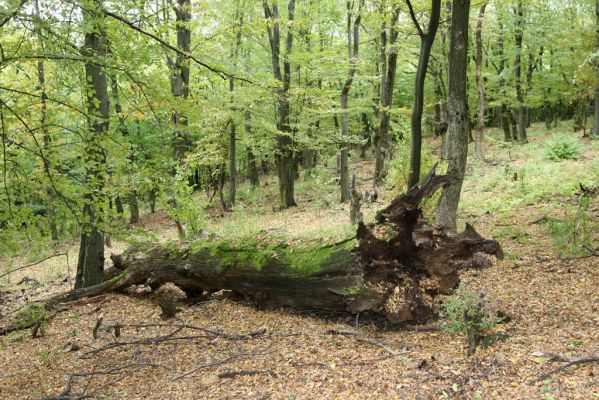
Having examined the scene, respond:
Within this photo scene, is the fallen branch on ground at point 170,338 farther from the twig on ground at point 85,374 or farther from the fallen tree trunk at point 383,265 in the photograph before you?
the fallen tree trunk at point 383,265

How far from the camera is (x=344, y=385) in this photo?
12.8ft

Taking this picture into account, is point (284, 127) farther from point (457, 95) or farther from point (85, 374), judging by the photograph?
point (85, 374)

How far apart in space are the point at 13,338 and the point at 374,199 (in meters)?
11.3

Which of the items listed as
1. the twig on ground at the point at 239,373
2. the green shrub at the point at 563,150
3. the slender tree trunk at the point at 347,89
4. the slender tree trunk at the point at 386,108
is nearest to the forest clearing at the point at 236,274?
the twig on ground at the point at 239,373

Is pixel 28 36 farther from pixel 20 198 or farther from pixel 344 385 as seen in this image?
pixel 344 385

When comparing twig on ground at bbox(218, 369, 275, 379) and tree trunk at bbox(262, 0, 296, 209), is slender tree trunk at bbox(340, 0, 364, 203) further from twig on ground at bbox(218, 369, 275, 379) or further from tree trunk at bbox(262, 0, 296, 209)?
twig on ground at bbox(218, 369, 275, 379)

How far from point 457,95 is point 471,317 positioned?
414 cm

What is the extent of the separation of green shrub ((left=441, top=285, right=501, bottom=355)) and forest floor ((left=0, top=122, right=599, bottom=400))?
171 millimetres

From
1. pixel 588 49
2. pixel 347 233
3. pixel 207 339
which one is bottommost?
pixel 207 339

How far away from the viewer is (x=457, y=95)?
282 inches

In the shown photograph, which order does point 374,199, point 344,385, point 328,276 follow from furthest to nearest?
point 374,199, point 328,276, point 344,385

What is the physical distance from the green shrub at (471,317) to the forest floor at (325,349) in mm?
171

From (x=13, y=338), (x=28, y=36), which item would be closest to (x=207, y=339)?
(x=13, y=338)

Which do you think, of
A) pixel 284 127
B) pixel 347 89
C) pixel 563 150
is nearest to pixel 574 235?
pixel 563 150
